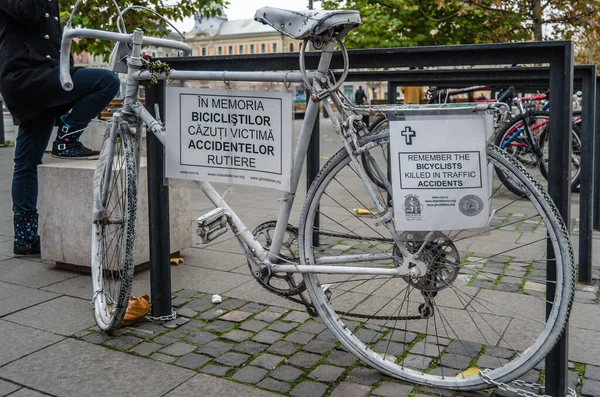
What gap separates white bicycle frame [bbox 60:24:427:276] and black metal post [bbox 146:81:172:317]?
10 cm

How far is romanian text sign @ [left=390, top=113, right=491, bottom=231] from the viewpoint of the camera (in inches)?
94.3

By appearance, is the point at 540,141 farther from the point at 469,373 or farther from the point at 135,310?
the point at 135,310

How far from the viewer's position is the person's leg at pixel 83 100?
14.7ft

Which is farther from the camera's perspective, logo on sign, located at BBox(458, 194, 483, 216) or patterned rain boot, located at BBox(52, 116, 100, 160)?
patterned rain boot, located at BBox(52, 116, 100, 160)

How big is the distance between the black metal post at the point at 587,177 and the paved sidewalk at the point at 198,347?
245 millimetres

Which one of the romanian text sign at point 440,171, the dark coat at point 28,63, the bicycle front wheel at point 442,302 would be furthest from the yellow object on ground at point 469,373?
the dark coat at point 28,63

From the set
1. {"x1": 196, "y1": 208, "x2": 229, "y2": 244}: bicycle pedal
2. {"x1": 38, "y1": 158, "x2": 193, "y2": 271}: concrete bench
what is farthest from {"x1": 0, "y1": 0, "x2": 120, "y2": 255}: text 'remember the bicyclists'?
{"x1": 196, "y1": 208, "x2": 229, "y2": 244}: bicycle pedal

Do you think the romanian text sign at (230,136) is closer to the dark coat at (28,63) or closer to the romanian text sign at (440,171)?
the romanian text sign at (440,171)

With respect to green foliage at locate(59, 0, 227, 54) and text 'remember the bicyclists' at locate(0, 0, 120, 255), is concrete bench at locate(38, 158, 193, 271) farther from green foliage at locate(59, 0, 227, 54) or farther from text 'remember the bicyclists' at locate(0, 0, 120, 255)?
green foliage at locate(59, 0, 227, 54)

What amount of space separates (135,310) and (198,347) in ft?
1.67

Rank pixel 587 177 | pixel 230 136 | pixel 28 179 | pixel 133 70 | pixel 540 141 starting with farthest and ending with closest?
pixel 540 141, pixel 28 179, pixel 587 177, pixel 133 70, pixel 230 136

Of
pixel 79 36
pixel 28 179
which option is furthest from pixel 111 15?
pixel 79 36

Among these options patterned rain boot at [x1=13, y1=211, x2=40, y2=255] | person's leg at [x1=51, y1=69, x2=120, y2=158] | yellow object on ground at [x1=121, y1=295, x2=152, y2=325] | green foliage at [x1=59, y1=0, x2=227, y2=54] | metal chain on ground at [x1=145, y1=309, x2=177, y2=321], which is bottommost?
metal chain on ground at [x1=145, y1=309, x2=177, y2=321]

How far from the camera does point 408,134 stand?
2.46 meters
